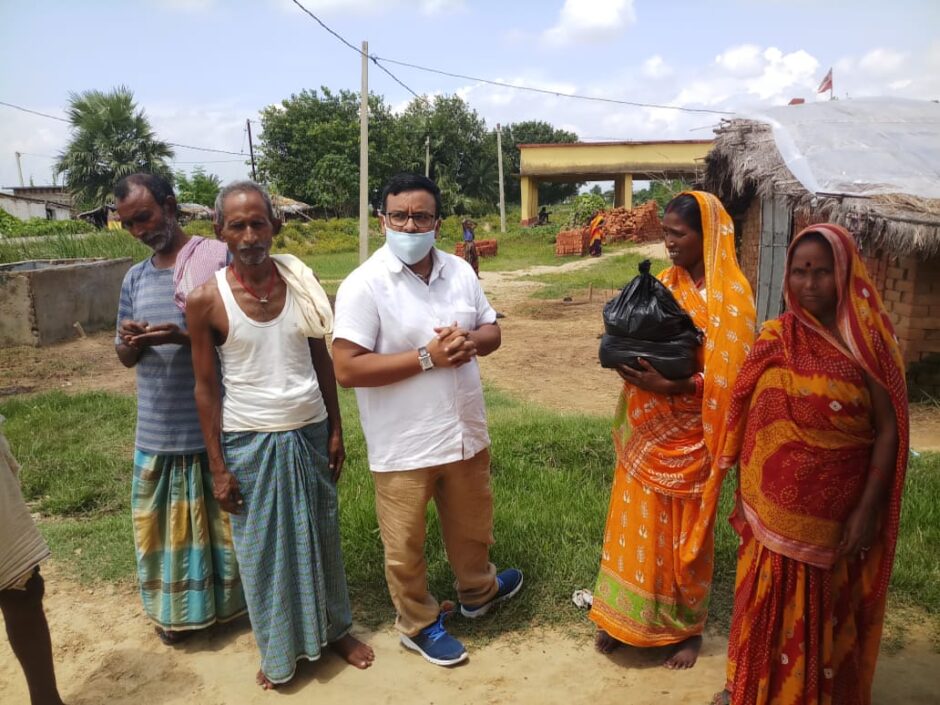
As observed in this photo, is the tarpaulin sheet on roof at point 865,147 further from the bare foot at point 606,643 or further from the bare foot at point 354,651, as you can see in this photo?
the bare foot at point 354,651

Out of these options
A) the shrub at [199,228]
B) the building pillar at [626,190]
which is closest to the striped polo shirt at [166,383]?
the shrub at [199,228]

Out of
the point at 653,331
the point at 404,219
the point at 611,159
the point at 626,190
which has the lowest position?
the point at 653,331

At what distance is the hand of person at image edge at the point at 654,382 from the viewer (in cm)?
249

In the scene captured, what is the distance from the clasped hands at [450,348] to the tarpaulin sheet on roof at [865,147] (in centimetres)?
507

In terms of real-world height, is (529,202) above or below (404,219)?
above

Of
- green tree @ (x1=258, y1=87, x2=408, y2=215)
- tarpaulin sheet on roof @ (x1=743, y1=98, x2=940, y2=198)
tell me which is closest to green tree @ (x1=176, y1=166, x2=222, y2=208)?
green tree @ (x1=258, y1=87, x2=408, y2=215)

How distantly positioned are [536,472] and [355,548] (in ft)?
4.68

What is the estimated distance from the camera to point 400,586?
109 inches

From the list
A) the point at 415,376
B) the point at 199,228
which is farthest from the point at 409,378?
the point at 199,228

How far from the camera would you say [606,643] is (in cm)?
288

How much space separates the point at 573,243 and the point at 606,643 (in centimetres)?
2134

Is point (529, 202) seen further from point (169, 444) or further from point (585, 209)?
point (169, 444)

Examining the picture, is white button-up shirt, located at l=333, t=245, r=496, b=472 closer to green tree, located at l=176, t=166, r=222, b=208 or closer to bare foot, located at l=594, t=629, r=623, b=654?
bare foot, located at l=594, t=629, r=623, b=654

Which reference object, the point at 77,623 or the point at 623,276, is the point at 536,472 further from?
the point at 623,276
